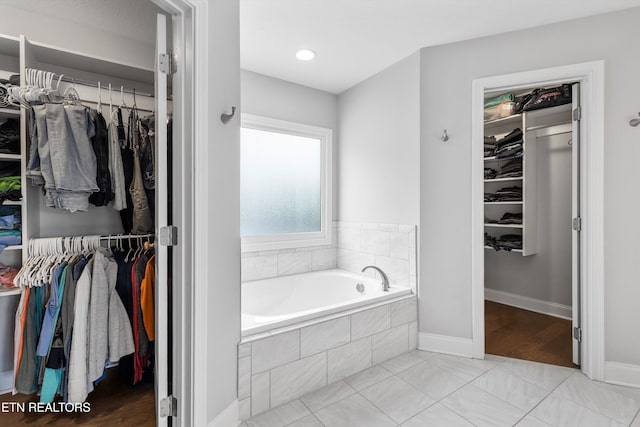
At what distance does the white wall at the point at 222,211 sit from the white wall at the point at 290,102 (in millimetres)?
1157

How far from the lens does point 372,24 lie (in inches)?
82.3

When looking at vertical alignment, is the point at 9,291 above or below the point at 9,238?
below

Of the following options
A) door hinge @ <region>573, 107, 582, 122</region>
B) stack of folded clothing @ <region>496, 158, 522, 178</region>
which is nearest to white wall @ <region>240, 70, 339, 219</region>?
stack of folded clothing @ <region>496, 158, 522, 178</region>

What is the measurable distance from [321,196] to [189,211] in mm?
2039

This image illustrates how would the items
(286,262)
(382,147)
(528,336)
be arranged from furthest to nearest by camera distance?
1. (286,262)
2. (382,147)
3. (528,336)

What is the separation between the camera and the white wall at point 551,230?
10.2 ft

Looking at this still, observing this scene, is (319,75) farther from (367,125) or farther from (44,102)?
(44,102)

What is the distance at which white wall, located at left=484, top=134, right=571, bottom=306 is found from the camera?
3.11 metres

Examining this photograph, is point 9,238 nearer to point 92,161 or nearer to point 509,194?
point 92,161

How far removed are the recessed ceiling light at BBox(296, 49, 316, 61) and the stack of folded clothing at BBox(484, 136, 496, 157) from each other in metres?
2.25

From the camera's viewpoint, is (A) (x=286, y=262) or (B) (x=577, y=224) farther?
(A) (x=286, y=262)

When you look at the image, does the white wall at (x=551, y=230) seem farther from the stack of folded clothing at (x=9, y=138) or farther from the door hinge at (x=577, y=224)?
the stack of folded clothing at (x=9, y=138)

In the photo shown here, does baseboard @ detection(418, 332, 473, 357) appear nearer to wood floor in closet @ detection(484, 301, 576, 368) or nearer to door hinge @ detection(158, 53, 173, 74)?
wood floor in closet @ detection(484, 301, 576, 368)

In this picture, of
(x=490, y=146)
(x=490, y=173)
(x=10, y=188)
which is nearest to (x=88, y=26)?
(x=10, y=188)
